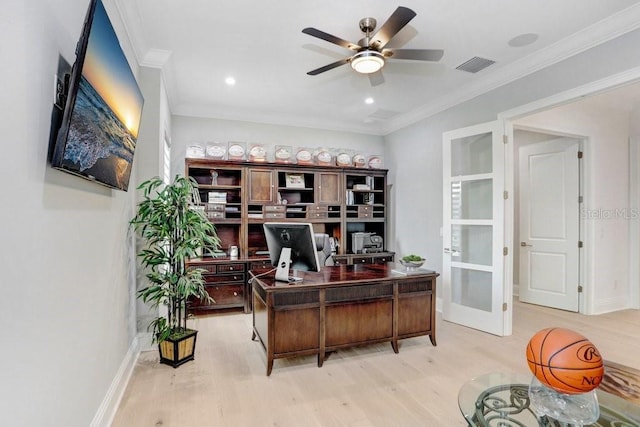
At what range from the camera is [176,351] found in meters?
2.80

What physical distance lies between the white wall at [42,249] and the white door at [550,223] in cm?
546

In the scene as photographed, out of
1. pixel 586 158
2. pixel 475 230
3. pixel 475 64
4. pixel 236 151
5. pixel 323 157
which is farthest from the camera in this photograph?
pixel 323 157

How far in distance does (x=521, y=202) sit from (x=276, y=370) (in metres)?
4.62

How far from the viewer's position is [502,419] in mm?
1434

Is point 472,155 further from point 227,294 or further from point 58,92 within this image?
point 58,92

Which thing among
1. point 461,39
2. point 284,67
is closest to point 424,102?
point 461,39

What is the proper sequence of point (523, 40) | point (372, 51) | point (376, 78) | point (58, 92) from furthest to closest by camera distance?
point (376, 78), point (523, 40), point (372, 51), point (58, 92)

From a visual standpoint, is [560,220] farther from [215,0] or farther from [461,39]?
[215,0]

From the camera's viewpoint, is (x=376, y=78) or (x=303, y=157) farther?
(x=303, y=157)

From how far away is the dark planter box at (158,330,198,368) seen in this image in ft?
9.20

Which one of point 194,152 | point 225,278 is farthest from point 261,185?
point 225,278

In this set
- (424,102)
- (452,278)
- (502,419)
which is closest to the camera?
(502,419)

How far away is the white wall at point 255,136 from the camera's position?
4668mm

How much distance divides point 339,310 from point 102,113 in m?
2.24
